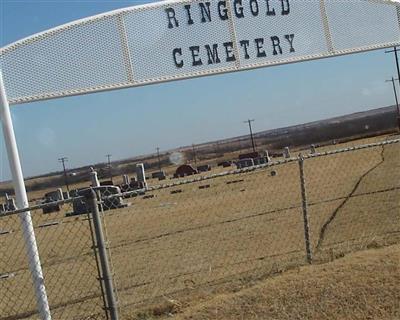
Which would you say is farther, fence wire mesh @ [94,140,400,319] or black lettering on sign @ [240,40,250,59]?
fence wire mesh @ [94,140,400,319]

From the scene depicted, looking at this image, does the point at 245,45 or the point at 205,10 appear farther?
the point at 245,45

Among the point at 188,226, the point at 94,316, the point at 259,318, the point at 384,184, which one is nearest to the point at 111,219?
the point at 188,226

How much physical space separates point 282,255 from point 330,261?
203cm

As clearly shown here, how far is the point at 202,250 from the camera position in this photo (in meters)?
10.2

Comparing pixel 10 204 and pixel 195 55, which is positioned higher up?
pixel 195 55

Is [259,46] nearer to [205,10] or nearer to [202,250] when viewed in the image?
[205,10]

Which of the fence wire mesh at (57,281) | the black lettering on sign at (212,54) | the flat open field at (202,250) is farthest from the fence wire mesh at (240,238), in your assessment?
the black lettering on sign at (212,54)

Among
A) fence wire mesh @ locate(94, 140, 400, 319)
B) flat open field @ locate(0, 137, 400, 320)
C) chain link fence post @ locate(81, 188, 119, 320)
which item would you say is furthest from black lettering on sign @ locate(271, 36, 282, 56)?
chain link fence post @ locate(81, 188, 119, 320)

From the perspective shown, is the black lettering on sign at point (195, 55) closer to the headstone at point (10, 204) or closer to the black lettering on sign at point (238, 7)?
the black lettering on sign at point (238, 7)

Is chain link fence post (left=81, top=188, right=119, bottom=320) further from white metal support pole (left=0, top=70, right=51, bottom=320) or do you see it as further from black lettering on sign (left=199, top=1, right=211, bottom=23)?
black lettering on sign (left=199, top=1, right=211, bottom=23)

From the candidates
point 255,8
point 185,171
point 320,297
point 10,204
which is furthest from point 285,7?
point 185,171

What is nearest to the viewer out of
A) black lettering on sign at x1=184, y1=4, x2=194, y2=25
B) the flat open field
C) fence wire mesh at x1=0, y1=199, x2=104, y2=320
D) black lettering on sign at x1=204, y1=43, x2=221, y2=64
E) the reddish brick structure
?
black lettering on sign at x1=184, y1=4, x2=194, y2=25

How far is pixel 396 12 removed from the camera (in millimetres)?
7566

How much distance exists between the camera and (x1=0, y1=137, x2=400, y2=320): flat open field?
695 centimetres
